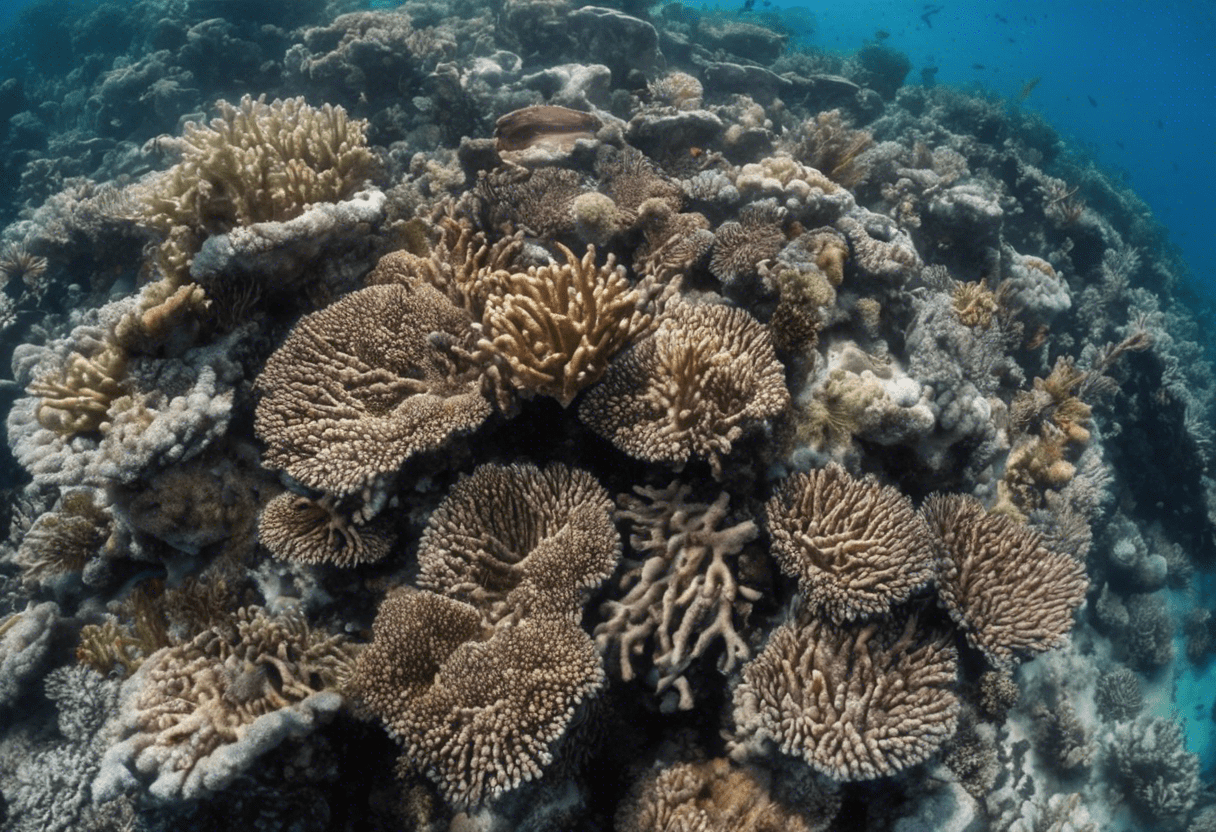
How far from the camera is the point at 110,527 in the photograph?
477 cm

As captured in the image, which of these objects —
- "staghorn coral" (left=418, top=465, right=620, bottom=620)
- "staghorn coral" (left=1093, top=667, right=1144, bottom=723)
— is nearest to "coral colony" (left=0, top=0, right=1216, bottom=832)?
"staghorn coral" (left=418, top=465, right=620, bottom=620)

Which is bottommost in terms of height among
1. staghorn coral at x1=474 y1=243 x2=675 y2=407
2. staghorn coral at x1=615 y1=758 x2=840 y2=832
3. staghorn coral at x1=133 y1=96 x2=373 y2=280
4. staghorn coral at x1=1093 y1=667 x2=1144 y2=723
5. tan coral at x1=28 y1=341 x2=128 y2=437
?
staghorn coral at x1=1093 y1=667 x2=1144 y2=723

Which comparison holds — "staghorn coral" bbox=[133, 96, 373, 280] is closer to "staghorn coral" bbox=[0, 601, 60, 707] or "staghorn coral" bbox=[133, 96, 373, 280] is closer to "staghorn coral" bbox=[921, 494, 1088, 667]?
"staghorn coral" bbox=[0, 601, 60, 707]

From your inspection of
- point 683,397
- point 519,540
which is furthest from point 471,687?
point 683,397

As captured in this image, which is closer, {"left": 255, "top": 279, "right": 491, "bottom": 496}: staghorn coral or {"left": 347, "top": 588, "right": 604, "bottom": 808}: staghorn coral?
{"left": 347, "top": 588, "right": 604, "bottom": 808}: staghorn coral

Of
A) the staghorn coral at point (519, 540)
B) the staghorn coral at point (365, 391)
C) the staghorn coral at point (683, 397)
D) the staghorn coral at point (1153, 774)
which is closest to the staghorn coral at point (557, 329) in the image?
the staghorn coral at point (683, 397)

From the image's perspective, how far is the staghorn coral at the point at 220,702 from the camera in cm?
336

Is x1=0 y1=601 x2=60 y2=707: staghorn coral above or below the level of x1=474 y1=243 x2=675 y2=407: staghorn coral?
below

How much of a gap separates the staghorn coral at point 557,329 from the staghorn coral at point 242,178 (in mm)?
1954

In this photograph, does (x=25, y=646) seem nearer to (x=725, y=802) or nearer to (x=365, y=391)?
(x=365, y=391)

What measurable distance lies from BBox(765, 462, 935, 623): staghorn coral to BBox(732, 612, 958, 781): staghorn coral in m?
0.19

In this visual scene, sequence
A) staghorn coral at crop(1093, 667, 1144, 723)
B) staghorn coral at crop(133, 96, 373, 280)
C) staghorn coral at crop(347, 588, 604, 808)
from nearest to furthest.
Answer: staghorn coral at crop(347, 588, 604, 808), staghorn coral at crop(133, 96, 373, 280), staghorn coral at crop(1093, 667, 1144, 723)

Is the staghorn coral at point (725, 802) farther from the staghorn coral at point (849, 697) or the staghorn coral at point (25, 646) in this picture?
the staghorn coral at point (25, 646)

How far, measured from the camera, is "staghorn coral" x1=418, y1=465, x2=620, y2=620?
358 centimetres
